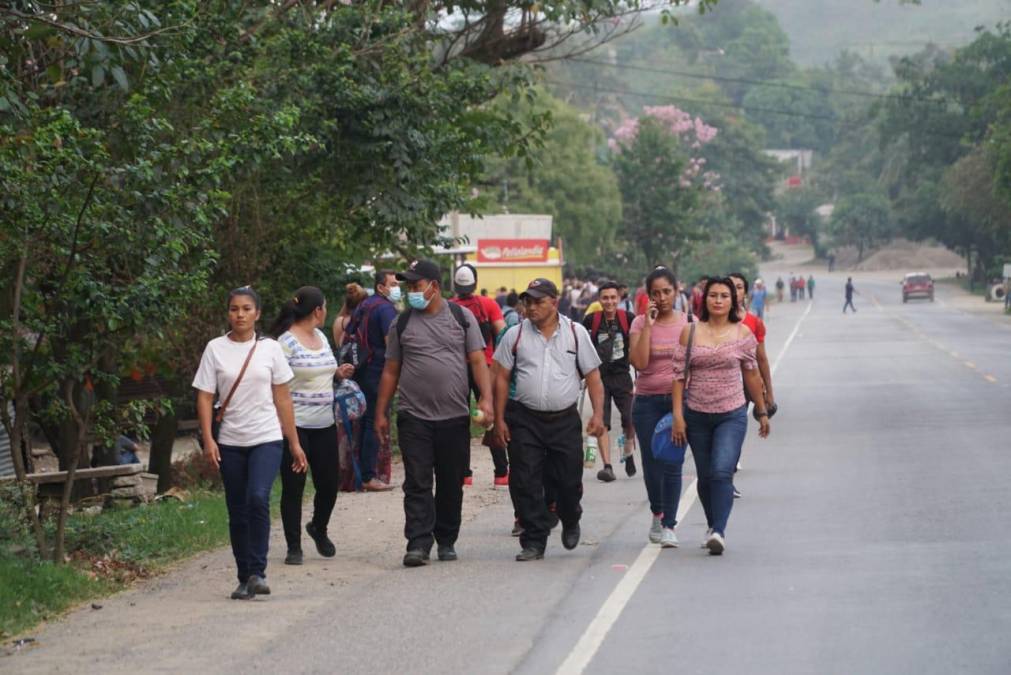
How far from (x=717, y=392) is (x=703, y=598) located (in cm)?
186

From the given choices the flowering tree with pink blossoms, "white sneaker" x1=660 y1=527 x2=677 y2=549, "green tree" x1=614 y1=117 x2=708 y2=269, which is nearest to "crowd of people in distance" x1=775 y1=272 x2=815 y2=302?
the flowering tree with pink blossoms

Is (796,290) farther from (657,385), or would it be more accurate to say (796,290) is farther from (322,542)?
(322,542)

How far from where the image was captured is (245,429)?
9391mm

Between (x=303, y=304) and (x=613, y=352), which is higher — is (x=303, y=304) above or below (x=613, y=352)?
above

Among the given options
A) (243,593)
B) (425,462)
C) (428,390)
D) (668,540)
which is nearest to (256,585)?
(243,593)

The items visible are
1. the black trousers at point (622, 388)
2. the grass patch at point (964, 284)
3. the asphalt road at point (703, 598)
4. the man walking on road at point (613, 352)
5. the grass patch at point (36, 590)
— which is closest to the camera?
the asphalt road at point (703, 598)

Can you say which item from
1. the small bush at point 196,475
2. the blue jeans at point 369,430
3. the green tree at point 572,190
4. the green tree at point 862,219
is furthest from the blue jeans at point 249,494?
the green tree at point 862,219

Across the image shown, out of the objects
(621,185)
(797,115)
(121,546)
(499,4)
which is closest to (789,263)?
(797,115)

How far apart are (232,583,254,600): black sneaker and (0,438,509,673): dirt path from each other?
0.05 meters

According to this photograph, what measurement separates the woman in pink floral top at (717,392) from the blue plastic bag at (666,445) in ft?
0.27

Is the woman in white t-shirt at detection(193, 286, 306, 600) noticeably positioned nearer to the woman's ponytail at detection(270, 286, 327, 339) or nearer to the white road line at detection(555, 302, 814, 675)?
the woman's ponytail at detection(270, 286, 327, 339)

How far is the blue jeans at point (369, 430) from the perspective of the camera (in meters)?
14.5

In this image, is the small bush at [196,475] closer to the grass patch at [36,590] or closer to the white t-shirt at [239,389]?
the grass patch at [36,590]

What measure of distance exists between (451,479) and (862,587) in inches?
109
